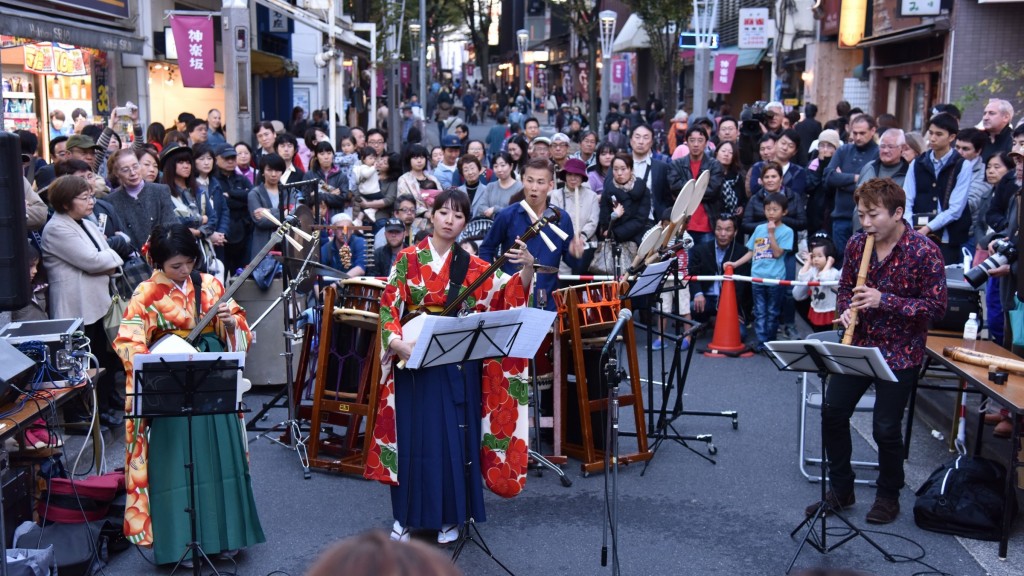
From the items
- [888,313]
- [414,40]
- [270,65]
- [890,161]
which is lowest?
[888,313]

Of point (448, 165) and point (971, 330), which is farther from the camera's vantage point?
point (448, 165)

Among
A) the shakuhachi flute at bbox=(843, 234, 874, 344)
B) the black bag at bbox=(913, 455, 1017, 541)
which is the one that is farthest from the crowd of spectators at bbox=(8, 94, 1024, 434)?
the black bag at bbox=(913, 455, 1017, 541)

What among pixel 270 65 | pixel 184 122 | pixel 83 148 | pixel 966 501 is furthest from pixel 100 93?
pixel 966 501

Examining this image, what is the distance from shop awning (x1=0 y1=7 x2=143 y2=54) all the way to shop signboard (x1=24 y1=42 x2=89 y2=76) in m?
0.42

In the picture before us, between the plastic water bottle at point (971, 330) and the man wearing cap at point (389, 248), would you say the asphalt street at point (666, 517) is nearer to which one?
the plastic water bottle at point (971, 330)

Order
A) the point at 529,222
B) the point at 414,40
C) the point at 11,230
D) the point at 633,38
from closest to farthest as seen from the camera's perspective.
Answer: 1. the point at 11,230
2. the point at 529,222
3. the point at 633,38
4. the point at 414,40

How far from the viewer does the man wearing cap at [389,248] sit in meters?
8.44

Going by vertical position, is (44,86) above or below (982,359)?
above

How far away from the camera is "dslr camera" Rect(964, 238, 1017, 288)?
268 inches

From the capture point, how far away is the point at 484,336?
482 centimetres

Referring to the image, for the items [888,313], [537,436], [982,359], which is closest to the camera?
[888,313]

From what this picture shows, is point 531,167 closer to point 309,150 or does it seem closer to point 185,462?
point 185,462

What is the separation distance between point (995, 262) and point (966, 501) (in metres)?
2.00

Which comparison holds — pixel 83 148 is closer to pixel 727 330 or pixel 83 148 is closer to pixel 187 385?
pixel 187 385
